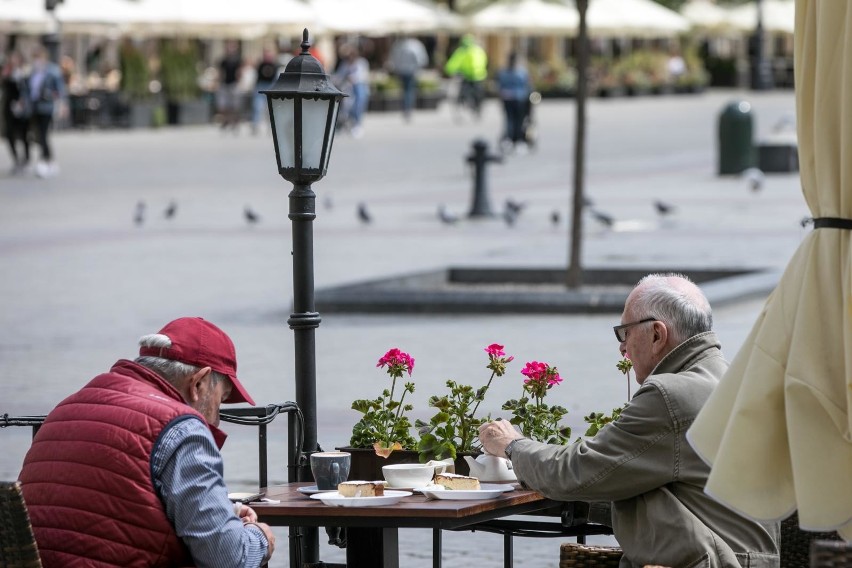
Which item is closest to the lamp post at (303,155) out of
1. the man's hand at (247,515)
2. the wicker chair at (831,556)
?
the man's hand at (247,515)

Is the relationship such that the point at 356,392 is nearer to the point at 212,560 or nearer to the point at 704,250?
the point at 212,560

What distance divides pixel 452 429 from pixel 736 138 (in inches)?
907

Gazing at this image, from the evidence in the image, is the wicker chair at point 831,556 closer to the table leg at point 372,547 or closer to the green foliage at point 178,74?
the table leg at point 372,547

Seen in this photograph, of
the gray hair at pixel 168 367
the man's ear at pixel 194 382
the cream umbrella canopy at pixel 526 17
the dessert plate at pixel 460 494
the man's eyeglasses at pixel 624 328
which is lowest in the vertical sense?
the dessert plate at pixel 460 494

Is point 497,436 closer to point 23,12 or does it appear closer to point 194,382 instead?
point 194,382

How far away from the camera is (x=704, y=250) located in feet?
56.6

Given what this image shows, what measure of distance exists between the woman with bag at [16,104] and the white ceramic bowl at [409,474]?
24401 mm

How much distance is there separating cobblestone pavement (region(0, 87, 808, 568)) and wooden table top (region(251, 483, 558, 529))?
2.05m

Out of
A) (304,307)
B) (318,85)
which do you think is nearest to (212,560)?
(304,307)

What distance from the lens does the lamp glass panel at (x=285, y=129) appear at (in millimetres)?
5922

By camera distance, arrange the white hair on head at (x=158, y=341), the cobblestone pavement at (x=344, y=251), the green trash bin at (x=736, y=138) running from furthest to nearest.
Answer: the green trash bin at (x=736, y=138)
the cobblestone pavement at (x=344, y=251)
the white hair on head at (x=158, y=341)

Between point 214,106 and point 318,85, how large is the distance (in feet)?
127

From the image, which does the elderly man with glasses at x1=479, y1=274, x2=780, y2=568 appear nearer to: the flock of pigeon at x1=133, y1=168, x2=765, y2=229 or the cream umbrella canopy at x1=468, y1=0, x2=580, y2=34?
the flock of pigeon at x1=133, y1=168, x2=765, y2=229

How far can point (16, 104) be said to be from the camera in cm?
2842
